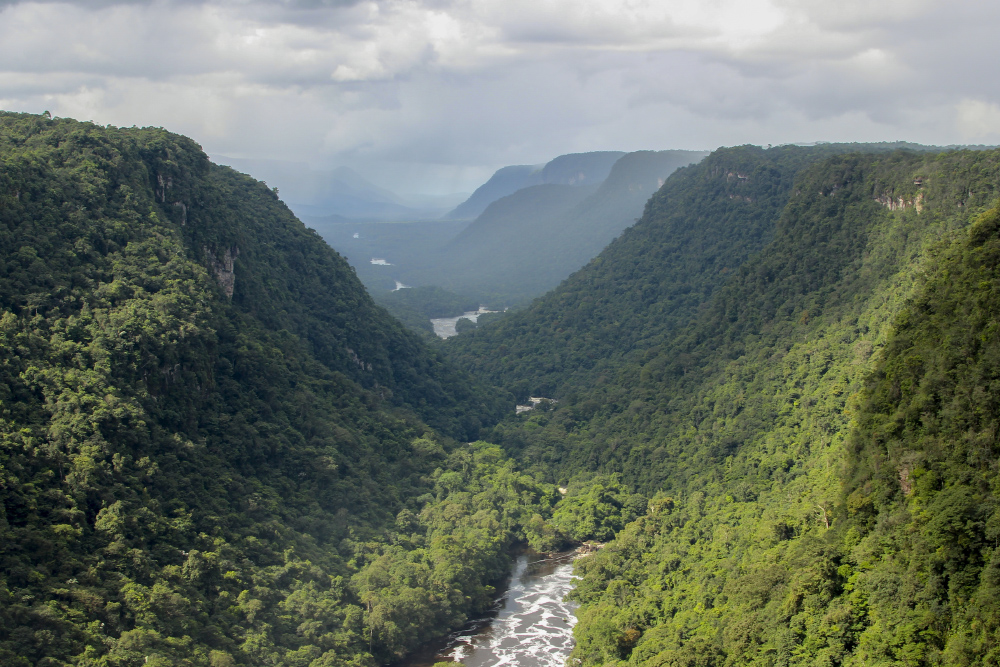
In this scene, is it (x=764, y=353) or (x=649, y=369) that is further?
(x=649, y=369)

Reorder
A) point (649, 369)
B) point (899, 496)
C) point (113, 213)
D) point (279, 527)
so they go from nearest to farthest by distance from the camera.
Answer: point (899, 496) → point (279, 527) → point (113, 213) → point (649, 369)

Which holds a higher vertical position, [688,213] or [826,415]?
[688,213]

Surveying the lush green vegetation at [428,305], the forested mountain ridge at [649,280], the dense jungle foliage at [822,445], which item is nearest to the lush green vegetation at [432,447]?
the dense jungle foliage at [822,445]

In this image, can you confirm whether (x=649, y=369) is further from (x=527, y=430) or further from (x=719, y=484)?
(x=719, y=484)

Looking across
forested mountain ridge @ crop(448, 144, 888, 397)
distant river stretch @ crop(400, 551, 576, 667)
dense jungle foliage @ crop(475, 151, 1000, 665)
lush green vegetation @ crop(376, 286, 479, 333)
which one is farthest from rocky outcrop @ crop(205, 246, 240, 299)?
lush green vegetation @ crop(376, 286, 479, 333)

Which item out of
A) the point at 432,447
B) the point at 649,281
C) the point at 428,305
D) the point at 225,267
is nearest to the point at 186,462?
the point at 225,267

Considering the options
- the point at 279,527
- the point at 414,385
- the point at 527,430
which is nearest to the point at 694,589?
the point at 279,527
